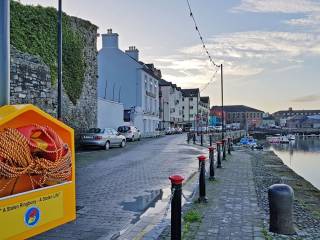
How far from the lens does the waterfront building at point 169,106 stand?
75.8 metres

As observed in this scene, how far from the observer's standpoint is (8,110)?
3.20m

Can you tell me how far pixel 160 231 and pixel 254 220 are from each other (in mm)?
1914

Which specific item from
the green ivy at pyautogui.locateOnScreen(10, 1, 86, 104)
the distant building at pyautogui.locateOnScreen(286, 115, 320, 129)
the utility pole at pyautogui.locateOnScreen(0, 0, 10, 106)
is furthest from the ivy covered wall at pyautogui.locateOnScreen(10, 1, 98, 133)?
the distant building at pyautogui.locateOnScreen(286, 115, 320, 129)

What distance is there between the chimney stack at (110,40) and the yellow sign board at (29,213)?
157 ft

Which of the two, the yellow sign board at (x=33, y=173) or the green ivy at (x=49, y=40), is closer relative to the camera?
the yellow sign board at (x=33, y=173)

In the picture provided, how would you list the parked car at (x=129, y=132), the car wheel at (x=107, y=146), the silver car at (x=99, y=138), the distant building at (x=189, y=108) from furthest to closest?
the distant building at (x=189, y=108), the parked car at (x=129, y=132), the car wheel at (x=107, y=146), the silver car at (x=99, y=138)

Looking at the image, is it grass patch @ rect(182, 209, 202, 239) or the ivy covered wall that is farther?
the ivy covered wall

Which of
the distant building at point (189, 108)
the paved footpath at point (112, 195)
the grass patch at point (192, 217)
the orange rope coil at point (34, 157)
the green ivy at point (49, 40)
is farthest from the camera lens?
the distant building at point (189, 108)

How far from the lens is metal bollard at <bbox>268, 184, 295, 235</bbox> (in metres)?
6.43

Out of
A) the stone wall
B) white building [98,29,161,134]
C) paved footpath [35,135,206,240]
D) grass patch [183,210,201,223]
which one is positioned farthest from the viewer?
white building [98,29,161,134]

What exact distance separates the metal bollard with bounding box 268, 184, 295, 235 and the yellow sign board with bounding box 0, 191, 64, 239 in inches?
158

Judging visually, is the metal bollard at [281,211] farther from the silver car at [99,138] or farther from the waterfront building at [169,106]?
the waterfront building at [169,106]

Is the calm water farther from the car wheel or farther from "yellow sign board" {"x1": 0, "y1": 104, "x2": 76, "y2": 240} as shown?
"yellow sign board" {"x1": 0, "y1": 104, "x2": 76, "y2": 240}

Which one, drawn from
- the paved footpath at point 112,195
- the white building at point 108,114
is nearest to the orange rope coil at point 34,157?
the paved footpath at point 112,195
